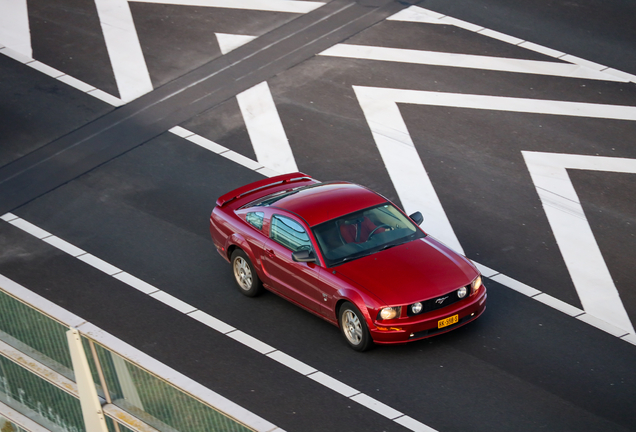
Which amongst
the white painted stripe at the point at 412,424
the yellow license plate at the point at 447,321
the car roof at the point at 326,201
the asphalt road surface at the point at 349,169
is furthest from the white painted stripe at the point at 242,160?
the white painted stripe at the point at 412,424

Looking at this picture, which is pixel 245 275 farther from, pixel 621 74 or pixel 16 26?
pixel 16 26

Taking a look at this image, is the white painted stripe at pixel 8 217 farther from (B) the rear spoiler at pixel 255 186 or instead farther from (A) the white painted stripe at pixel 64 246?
(B) the rear spoiler at pixel 255 186

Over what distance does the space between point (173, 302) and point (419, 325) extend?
373 cm

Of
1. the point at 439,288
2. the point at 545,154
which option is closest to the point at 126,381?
the point at 439,288

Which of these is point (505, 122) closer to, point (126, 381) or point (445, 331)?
point (445, 331)

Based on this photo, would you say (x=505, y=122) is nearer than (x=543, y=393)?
No

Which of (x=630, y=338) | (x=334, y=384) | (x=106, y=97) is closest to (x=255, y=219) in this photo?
(x=334, y=384)

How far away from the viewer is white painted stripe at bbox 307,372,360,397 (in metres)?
10.9

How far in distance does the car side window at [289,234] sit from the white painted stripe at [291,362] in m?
1.38

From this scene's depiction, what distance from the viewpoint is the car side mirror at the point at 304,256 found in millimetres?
11844

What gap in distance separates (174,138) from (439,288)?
7866mm

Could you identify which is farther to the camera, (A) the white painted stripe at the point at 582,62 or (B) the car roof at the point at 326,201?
(A) the white painted stripe at the point at 582,62

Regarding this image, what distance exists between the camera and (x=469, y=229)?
14.5 m

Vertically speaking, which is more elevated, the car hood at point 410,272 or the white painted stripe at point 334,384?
the car hood at point 410,272
